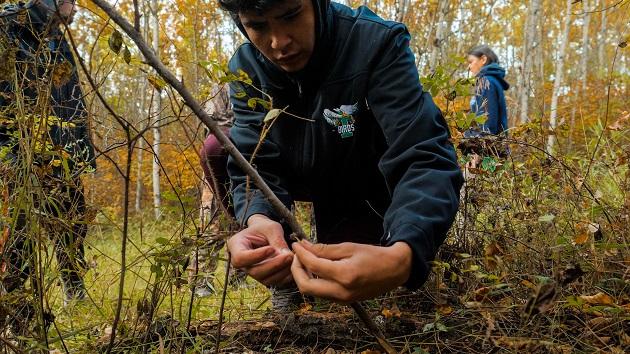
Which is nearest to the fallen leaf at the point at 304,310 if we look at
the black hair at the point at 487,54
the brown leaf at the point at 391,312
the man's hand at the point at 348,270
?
the brown leaf at the point at 391,312

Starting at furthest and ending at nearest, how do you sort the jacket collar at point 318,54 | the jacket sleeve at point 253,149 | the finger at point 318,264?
1. the jacket sleeve at point 253,149
2. the jacket collar at point 318,54
3. the finger at point 318,264

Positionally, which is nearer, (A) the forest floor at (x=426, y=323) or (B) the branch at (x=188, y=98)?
(B) the branch at (x=188, y=98)

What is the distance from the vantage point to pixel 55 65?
139cm

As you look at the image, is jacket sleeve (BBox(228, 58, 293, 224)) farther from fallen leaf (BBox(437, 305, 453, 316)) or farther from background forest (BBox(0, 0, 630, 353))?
fallen leaf (BBox(437, 305, 453, 316))

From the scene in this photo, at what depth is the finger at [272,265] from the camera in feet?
4.23

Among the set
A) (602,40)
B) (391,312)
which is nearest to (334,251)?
(391,312)

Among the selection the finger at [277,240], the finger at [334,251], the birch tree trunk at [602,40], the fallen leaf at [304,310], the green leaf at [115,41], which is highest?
the birch tree trunk at [602,40]

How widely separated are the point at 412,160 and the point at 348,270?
1.76 feet

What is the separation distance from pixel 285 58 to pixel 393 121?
0.44 m

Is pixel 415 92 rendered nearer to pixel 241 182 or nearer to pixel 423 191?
pixel 423 191

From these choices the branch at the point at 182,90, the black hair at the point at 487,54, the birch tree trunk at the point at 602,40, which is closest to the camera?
the branch at the point at 182,90

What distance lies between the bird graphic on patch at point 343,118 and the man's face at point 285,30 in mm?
246

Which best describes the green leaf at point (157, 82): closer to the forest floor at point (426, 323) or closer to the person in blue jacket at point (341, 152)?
the person in blue jacket at point (341, 152)

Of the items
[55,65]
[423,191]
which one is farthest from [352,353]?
[55,65]
